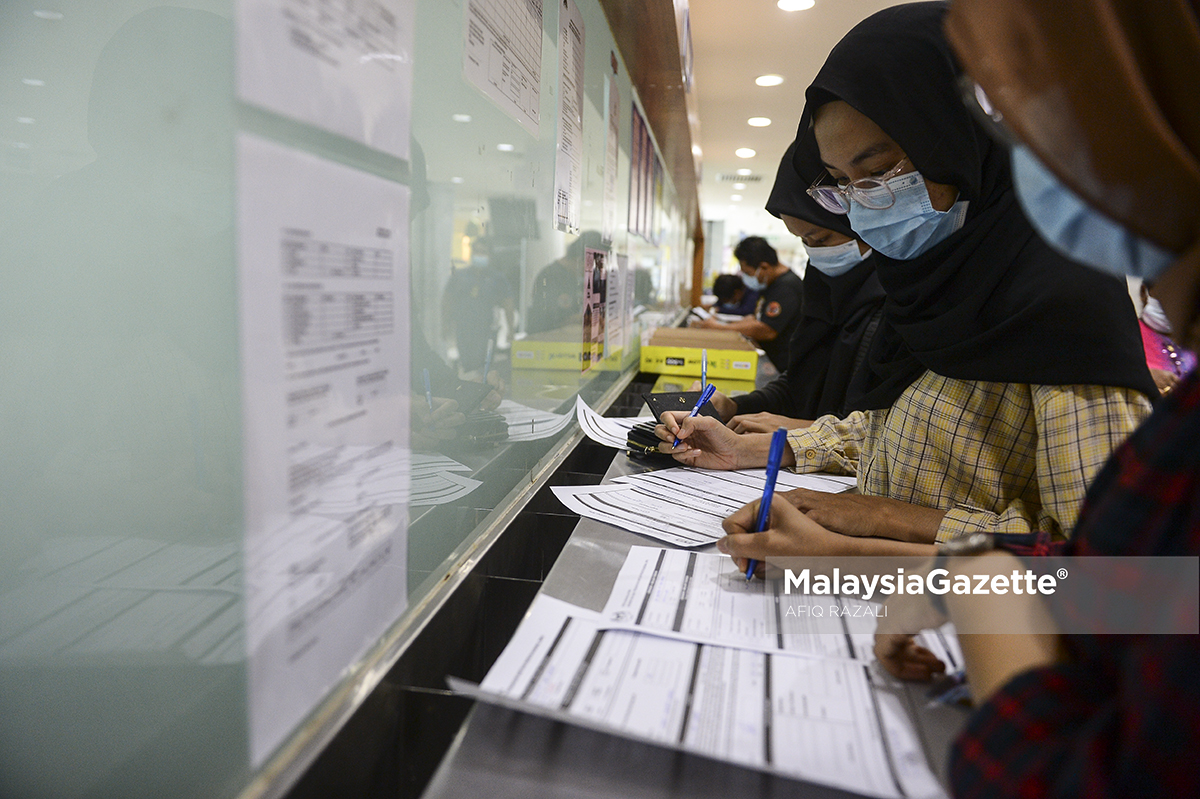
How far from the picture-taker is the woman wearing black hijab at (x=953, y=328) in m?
0.80

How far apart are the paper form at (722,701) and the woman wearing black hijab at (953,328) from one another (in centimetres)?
21

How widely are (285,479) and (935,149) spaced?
946mm

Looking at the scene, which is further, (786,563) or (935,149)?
(935,149)

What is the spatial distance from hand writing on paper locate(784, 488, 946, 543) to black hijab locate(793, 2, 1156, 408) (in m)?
0.22

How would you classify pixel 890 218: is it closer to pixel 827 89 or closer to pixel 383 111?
pixel 827 89

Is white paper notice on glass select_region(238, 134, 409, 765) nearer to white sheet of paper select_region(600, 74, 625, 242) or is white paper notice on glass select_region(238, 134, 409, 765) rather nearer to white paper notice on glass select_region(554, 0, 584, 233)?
white paper notice on glass select_region(554, 0, 584, 233)

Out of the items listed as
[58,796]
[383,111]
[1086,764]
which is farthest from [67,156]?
[1086,764]

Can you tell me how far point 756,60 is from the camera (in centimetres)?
473

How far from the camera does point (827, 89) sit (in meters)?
1.01

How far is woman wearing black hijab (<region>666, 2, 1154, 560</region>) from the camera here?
796 millimetres

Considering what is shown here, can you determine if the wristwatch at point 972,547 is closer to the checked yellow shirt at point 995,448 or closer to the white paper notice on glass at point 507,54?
the checked yellow shirt at point 995,448

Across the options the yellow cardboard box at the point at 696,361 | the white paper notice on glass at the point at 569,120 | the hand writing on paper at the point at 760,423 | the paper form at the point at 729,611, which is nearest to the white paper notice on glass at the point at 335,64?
→ the paper form at the point at 729,611

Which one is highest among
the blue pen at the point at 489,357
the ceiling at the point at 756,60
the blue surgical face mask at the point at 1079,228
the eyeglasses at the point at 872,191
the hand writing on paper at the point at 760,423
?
the ceiling at the point at 756,60

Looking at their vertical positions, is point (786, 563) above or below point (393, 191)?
below
